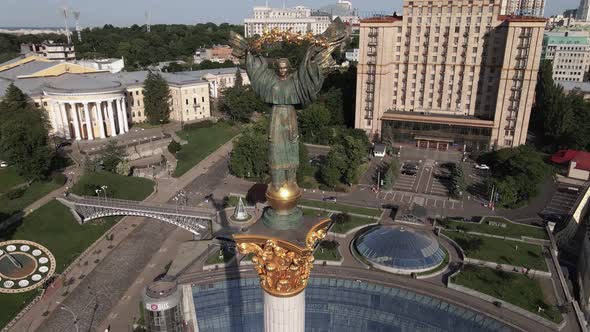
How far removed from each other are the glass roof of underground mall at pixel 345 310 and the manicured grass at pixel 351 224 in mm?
10538

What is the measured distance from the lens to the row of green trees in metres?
84.9

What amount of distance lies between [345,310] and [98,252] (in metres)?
32.1

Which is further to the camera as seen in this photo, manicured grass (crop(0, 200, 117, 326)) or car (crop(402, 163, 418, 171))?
car (crop(402, 163, 418, 171))

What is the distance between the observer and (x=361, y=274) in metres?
44.4

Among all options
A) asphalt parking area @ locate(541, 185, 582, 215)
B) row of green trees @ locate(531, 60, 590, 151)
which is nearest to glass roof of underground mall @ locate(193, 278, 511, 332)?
asphalt parking area @ locate(541, 185, 582, 215)

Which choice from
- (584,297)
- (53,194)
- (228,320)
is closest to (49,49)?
(53,194)

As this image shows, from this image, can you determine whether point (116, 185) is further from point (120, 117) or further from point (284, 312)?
point (284, 312)

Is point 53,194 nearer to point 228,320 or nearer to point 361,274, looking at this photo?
point 228,320

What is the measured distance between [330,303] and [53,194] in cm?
4390

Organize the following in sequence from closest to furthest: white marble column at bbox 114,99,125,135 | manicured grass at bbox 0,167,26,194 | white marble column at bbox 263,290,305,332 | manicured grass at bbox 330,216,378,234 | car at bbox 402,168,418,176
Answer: white marble column at bbox 263,290,305,332 < manicured grass at bbox 330,216,378,234 < manicured grass at bbox 0,167,26,194 < car at bbox 402,168,418,176 < white marble column at bbox 114,99,125,135

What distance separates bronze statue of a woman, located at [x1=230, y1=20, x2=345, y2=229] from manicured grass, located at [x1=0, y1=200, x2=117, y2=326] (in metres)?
45.4

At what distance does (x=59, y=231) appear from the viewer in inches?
2168

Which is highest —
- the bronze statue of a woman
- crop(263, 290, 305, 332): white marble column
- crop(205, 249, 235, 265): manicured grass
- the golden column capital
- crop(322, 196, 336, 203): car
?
the bronze statue of a woman

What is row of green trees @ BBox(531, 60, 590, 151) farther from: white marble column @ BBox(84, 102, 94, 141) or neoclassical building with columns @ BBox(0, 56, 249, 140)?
white marble column @ BBox(84, 102, 94, 141)
